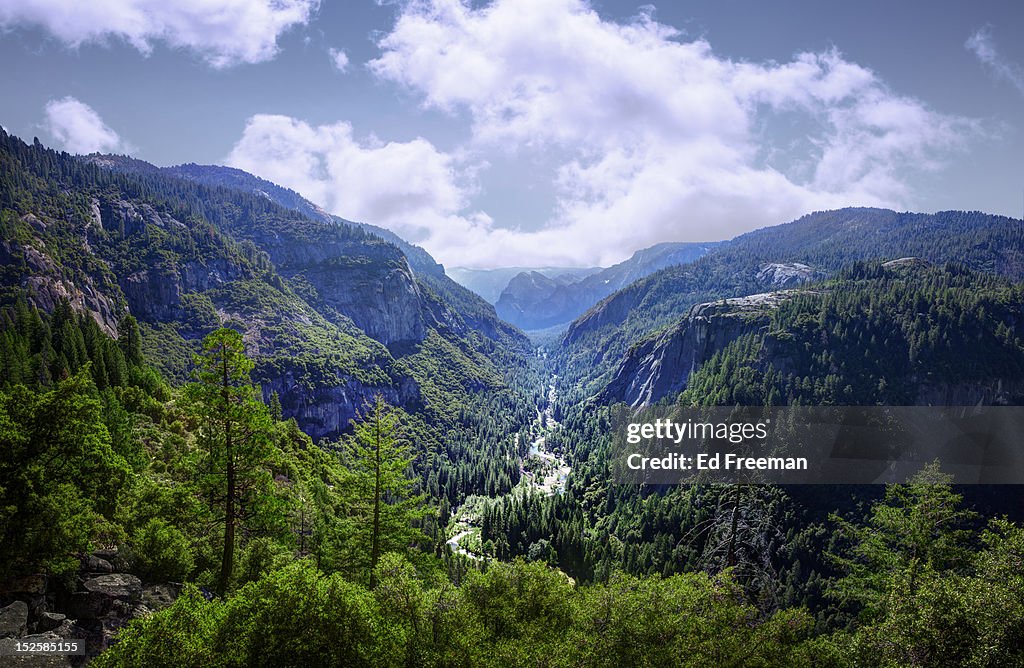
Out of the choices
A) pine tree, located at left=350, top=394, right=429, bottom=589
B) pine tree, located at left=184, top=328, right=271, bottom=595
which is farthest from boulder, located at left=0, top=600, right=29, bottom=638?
pine tree, located at left=350, top=394, right=429, bottom=589

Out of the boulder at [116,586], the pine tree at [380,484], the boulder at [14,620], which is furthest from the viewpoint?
the pine tree at [380,484]

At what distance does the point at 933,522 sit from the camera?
97.3ft

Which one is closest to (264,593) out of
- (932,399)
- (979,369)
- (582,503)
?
(582,503)

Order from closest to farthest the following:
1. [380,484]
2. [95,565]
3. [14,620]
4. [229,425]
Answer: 1. [14,620]
2. [229,425]
3. [95,565]
4. [380,484]

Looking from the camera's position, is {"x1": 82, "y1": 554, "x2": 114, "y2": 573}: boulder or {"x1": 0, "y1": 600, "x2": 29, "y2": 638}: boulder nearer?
{"x1": 0, "y1": 600, "x2": 29, "y2": 638}: boulder

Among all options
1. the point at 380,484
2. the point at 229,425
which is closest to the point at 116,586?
the point at 229,425

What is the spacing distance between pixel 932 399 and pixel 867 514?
79071 millimetres

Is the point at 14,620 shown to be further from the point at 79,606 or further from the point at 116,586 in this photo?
the point at 116,586

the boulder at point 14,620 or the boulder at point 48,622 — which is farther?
the boulder at point 48,622

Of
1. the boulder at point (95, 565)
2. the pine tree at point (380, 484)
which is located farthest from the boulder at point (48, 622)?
the pine tree at point (380, 484)

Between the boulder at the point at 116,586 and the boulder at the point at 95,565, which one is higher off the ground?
the boulder at the point at 95,565

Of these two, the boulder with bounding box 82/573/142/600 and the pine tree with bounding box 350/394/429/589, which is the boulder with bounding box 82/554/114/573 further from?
the pine tree with bounding box 350/394/429/589

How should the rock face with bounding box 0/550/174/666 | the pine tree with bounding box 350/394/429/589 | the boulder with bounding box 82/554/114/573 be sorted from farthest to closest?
1. the pine tree with bounding box 350/394/429/589
2. the boulder with bounding box 82/554/114/573
3. the rock face with bounding box 0/550/174/666

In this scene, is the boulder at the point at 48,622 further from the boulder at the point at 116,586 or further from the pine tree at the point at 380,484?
the pine tree at the point at 380,484
